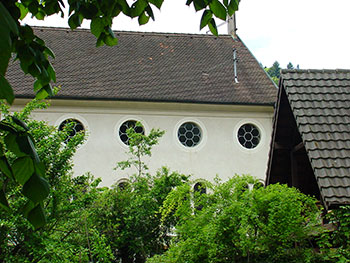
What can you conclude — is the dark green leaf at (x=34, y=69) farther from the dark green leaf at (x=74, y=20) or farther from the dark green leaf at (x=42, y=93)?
the dark green leaf at (x=74, y=20)

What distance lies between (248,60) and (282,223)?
2061 centimetres

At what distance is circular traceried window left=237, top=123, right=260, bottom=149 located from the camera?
980 inches

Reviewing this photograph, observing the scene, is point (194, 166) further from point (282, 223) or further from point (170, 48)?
point (282, 223)

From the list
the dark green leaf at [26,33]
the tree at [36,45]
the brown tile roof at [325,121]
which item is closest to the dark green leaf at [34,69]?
the tree at [36,45]

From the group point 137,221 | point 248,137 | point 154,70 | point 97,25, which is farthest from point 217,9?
point 154,70

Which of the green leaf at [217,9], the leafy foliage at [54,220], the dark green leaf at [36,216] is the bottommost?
the dark green leaf at [36,216]

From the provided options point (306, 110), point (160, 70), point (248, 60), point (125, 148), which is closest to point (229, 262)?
point (306, 110)

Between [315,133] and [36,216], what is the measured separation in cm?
715

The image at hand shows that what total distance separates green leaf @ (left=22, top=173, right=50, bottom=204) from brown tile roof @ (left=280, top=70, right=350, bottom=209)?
20.7 feet

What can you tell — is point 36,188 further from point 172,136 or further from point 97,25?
point 172,136

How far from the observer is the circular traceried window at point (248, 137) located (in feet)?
81.7

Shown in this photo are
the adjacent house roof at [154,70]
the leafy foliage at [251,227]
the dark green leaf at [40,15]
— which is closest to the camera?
the dark green leaf at [40,15]

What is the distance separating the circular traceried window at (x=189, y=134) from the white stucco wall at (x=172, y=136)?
0.91 feet

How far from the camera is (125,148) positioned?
77.3ft
